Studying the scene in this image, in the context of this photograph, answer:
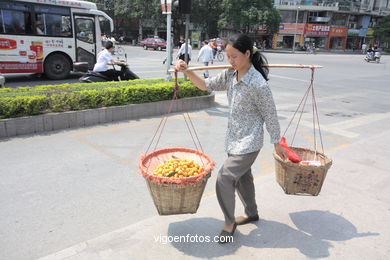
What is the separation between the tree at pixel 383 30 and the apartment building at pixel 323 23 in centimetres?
120

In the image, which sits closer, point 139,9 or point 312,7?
point 139,9

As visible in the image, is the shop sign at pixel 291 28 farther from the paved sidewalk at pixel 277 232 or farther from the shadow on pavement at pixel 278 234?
the shadow on pavement at pixel 278 234

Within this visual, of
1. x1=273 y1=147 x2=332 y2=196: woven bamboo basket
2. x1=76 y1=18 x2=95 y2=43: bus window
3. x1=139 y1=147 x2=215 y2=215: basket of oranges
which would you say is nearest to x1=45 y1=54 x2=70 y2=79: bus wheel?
x1=76 y1=18 x2=95 y2=43: bus window

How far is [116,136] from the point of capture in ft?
18.7

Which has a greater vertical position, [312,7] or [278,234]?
[312,7]

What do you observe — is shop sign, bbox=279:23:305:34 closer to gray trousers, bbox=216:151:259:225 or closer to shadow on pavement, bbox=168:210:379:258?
shadow on pavement, bbox=168:210:379:258

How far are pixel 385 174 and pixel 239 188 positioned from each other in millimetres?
2689

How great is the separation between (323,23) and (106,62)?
49004 mm

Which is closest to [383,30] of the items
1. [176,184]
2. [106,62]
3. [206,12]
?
[206,12]

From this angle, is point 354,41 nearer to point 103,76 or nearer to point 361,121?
point 361,121

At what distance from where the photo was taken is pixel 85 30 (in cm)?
1226

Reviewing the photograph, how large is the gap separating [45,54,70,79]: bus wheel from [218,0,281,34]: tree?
29390 mm

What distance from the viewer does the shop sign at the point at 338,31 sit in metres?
49.4

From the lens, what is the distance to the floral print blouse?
2484mm
